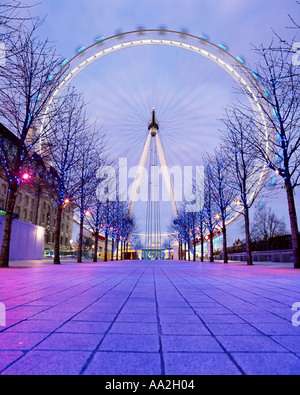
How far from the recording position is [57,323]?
2.96m

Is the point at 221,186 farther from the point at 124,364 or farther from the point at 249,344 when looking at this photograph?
the point at 124,364

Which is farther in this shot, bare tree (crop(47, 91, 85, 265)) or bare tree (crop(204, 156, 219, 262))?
bare tree (crop(204, 156, 219, 262))

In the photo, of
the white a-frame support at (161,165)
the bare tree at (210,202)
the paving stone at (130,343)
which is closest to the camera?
the paving stone at (130,343)

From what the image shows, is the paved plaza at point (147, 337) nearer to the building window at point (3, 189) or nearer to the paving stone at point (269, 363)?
the paving stone at point (269, 363)

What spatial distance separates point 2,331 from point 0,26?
663 centimetres

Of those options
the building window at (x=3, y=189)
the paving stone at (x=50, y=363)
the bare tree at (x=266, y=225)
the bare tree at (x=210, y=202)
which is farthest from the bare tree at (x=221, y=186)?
the bare tree at (x=266, y=225)

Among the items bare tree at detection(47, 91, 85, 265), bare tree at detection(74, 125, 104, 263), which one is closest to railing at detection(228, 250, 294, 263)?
bare tree at detection(74, 125, 104, 263)

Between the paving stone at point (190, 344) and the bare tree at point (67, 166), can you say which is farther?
the bare tree at point (67, 166)

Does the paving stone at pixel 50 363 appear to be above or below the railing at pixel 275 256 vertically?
below

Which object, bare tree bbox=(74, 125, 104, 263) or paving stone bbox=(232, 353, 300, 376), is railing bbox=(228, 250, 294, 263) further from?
paving stone bbox=(232, 353, 300, 376)

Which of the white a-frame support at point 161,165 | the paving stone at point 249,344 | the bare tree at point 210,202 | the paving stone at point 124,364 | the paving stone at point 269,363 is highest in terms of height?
the white a-frame support at point 161,165

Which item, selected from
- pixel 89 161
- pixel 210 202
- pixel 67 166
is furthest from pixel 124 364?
pixel 210 202
